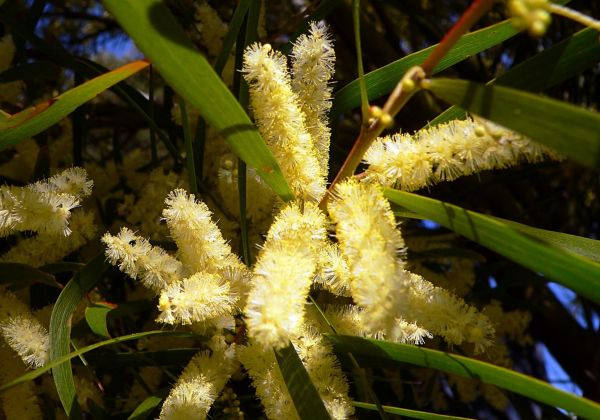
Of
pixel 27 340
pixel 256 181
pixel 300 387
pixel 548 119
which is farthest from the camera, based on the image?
pixel 256 181

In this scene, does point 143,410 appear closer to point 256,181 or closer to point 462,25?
point 256,181

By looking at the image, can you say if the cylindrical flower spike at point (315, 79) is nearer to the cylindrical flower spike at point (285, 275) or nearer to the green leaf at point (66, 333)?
the cylindrical flower spike at point (285, 275)

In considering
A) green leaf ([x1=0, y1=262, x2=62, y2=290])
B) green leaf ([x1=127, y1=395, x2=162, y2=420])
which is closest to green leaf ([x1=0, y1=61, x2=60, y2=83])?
green leaf ([x1=0, y1=262, x2=62, y2=290])

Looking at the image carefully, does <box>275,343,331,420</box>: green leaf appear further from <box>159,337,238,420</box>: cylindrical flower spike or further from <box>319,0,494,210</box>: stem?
<box>319,0,494,210</box>: stem

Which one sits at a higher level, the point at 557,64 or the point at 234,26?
the point at 234,26

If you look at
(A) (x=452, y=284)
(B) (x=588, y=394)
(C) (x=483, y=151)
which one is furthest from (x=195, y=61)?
(B) (x=588, y=394)

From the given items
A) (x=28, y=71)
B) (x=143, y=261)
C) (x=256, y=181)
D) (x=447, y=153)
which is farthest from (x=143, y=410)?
(x=28, y=71)

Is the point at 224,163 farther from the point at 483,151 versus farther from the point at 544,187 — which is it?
the point at 544,187
